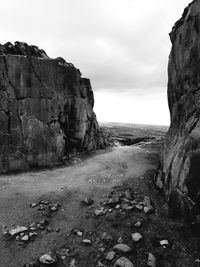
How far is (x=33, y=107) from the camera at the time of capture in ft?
79.3

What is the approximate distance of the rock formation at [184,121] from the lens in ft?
41.2

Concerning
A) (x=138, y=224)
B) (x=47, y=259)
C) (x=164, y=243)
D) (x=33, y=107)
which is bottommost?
(x=47, y=259)

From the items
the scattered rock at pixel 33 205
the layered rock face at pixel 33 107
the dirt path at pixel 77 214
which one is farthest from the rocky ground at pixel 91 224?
the layered rock face at pixel 33 107

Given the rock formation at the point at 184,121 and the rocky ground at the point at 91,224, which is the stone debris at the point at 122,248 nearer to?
the rocky ground at the point at 91,224

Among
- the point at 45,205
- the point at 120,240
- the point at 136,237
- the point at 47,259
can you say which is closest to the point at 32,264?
the point at 47,259

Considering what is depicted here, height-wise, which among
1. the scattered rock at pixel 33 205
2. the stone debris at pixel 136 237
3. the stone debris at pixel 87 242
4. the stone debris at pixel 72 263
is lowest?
the stone debris at pixel 72 263

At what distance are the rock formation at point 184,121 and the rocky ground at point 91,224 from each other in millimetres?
1299

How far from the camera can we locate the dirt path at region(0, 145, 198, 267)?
11273 millimetres

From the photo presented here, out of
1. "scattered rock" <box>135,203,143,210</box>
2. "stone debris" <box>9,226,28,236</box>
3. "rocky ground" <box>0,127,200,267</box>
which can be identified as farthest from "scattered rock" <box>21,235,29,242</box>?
"scattered rock" <box>135,203,143,210</box>

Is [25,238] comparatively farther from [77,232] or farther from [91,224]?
[91,224]

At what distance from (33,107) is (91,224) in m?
14.5

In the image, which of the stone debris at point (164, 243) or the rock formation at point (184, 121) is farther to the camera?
the rock formation at point (184, 121)

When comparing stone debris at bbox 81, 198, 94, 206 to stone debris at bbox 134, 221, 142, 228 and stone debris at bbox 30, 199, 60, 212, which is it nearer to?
stone debris at bbox 30, 199, 60, 212

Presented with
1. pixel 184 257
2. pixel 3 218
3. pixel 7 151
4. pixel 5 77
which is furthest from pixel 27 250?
pixel 5 77
